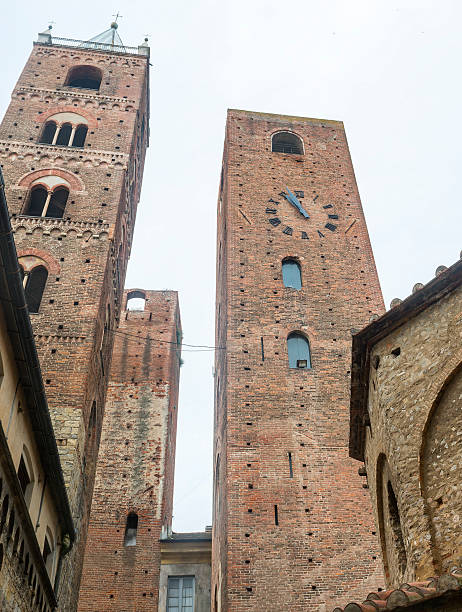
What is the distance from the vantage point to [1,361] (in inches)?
337

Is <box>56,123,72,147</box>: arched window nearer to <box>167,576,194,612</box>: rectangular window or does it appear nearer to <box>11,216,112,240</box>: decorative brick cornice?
<box>11,216,112,240</box>: decorative brick cornice

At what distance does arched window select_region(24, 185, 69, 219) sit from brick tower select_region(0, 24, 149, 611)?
0.03m

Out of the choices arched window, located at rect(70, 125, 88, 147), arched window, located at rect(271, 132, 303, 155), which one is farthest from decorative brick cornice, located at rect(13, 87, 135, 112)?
arched window, located at rect(271, 132, 303, 155)

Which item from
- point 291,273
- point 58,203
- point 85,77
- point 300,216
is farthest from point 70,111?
point 291,273

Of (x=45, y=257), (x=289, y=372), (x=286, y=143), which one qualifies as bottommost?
(x=289, y=372)

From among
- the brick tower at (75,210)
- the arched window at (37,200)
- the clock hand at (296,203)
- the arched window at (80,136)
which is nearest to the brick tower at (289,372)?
the clock hand at (296,203)

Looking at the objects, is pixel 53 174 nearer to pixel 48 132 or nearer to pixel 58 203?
pixel 58 203

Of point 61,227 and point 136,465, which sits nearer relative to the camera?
point 61,227

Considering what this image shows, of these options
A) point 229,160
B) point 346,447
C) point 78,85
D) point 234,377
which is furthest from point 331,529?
point 78,85

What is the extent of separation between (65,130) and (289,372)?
1019cm

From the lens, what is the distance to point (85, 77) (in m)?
23.1

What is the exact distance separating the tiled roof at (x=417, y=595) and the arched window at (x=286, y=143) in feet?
65.6

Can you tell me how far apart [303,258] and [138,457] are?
33.5ft

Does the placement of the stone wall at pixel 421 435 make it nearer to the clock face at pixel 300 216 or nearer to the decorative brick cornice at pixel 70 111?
the clock face at pixel 300 216
